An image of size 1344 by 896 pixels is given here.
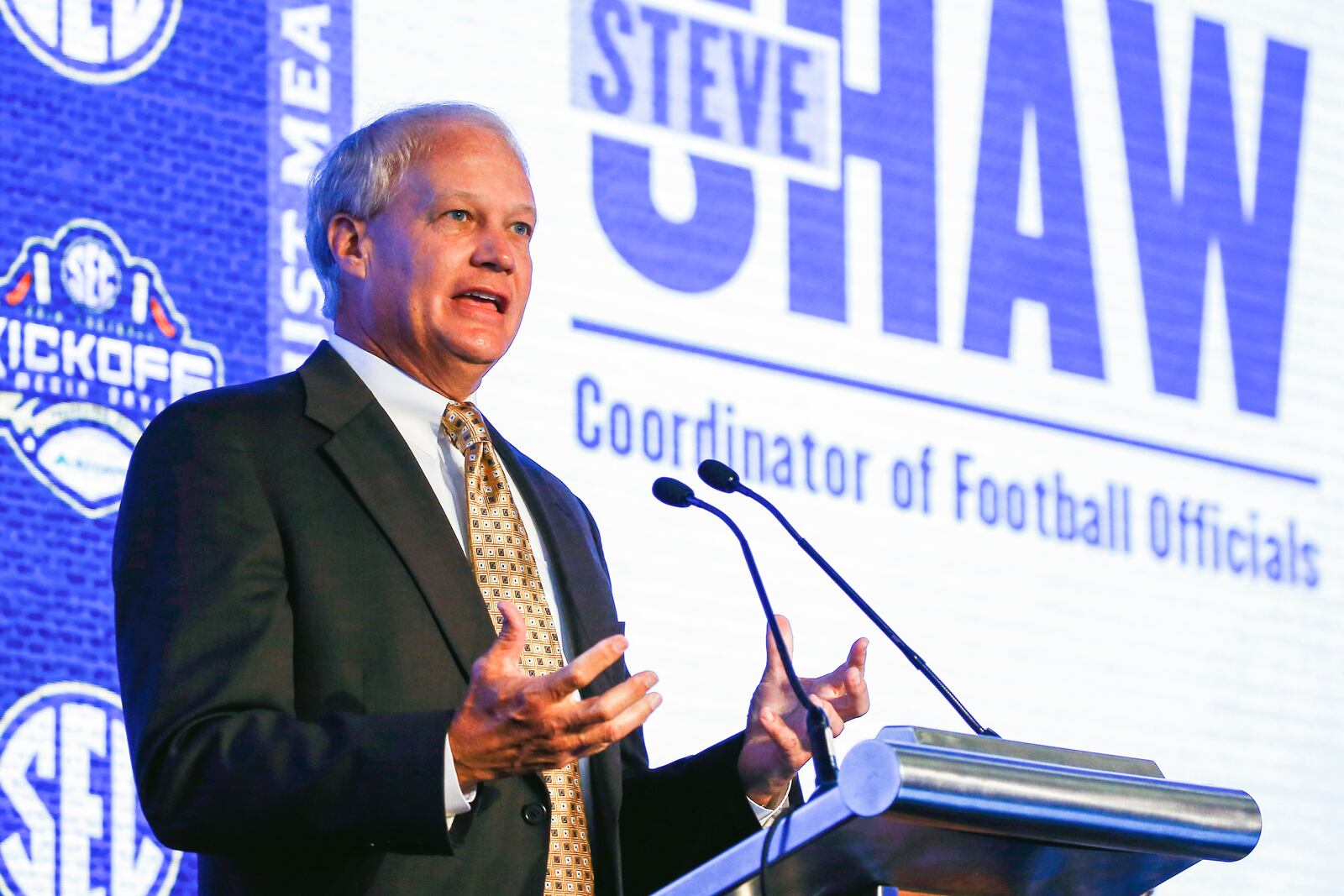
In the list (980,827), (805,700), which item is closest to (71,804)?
(805,700)

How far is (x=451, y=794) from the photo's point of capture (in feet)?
6.46

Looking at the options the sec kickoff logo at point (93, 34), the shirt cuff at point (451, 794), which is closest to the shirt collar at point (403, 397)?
the shirt cuff at point (451, 794)

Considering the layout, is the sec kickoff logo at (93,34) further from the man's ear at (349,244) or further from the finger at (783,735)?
the finger at (783,735)

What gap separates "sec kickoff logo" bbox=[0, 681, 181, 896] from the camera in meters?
3.66

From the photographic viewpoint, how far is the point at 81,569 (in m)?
3.84

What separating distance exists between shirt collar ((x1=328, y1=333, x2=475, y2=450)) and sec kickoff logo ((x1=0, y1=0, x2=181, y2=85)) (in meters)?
1.69

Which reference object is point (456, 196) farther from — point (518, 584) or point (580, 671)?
point (580, 671)

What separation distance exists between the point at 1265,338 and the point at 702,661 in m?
2.15

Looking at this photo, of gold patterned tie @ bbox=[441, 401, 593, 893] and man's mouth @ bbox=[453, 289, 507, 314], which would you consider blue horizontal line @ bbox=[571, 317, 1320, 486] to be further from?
gold patterned tie @ bbox=[441, 401, 593, 893]

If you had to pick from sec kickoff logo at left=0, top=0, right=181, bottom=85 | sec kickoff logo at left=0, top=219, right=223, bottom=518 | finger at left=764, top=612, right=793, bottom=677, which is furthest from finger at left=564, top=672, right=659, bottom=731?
sec kickoff logo at left=0, top=0, right=181, bottom=85

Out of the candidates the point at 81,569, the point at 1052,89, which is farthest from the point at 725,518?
the point at 1052,89

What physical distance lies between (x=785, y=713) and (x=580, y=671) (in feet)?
2.07

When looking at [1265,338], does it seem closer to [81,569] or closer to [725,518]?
[81,569]

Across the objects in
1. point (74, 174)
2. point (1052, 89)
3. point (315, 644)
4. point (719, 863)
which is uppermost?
point (1052, 89)
